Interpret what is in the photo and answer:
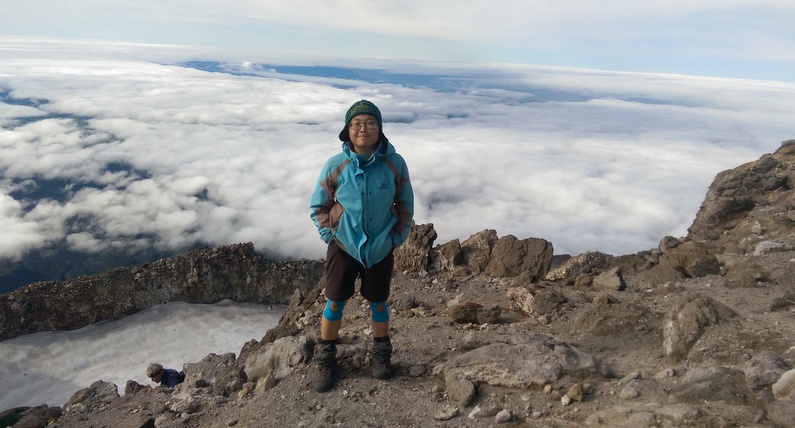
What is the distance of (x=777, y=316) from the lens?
6402mm

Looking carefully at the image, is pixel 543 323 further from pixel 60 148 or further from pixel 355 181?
pixel 60 148

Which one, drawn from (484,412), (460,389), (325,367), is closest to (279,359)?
(325,367)

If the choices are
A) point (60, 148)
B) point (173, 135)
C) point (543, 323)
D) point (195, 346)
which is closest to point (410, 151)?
point (173, 135)

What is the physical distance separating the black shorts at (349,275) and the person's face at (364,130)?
1246mm

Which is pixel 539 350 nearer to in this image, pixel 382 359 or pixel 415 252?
pixel 382 359

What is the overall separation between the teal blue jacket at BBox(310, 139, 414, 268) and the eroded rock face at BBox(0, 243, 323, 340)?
30.3 m

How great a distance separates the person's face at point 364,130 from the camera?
5.36 metres

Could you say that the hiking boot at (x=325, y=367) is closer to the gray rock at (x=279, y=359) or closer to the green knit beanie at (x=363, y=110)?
the gray rock at (x=279, y=359)

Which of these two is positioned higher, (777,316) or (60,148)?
(777,316)

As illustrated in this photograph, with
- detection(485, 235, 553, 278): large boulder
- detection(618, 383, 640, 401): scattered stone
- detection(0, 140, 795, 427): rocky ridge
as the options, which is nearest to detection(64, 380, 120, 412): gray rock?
detection(0, 140, 795, 427): rocky ridge

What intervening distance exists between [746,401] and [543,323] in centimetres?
367

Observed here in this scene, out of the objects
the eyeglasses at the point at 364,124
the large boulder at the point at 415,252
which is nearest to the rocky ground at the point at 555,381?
the large boulder at the point at 415,252

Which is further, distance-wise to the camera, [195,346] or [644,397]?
[195,346]

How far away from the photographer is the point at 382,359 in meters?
6.07
